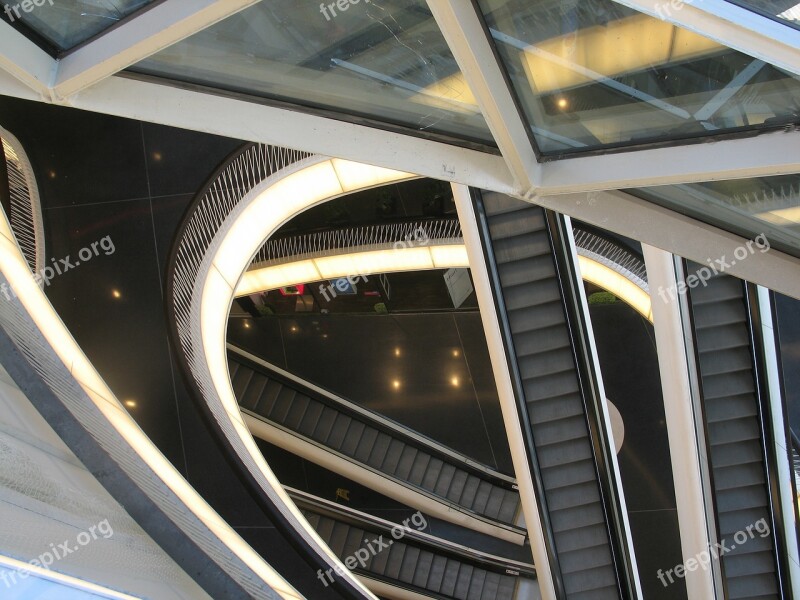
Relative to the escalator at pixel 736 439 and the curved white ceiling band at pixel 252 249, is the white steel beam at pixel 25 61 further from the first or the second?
the escalator at pixel 736 439

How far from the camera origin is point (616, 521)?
9094 mm

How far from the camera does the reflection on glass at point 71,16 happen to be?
323cm

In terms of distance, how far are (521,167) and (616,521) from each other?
6.82 metres

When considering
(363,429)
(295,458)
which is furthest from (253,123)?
(295,458)

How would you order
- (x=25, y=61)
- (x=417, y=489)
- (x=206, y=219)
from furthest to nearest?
1. (x=417, y=489)
2. (x=206, y=219)
3. (x=25, y=61)

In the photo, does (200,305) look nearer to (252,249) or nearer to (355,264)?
(252,249)

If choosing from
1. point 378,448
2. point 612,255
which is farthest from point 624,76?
point 378,448

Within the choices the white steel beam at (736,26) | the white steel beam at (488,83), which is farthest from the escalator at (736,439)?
the white steel beam at (736,26)

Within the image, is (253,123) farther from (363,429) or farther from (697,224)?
(363,429)

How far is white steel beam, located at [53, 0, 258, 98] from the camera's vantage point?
2895 millimetres

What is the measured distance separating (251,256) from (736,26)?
8.13 meters

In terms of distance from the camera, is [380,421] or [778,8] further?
[380,421]

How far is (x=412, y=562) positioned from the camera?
531 inches

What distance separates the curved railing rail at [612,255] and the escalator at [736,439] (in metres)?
3.61
